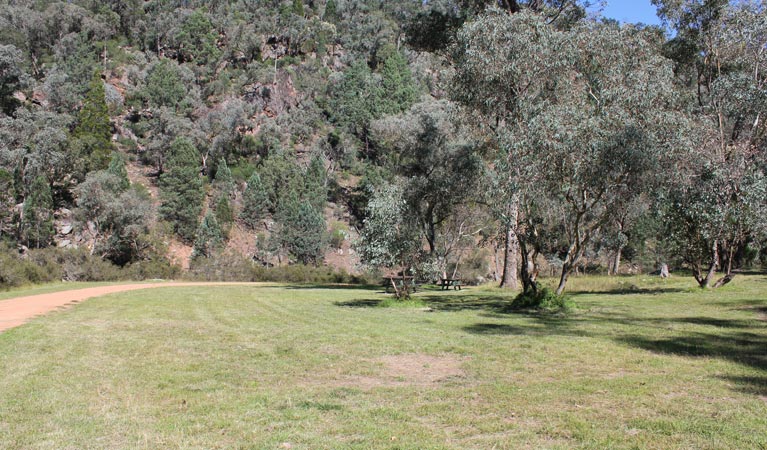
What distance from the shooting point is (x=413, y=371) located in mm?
7922

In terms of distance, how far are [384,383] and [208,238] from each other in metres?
47.1

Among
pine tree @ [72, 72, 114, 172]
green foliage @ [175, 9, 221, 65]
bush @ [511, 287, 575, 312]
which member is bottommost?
bush @ [511, 287, 575, 312]

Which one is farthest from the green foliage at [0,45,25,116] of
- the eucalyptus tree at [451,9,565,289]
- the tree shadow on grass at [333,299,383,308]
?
the eucalyptus tree at [451,9,565,289]

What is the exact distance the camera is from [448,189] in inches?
1160

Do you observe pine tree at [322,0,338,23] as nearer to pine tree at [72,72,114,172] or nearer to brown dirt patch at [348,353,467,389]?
pine tree at [72,72,114,172]

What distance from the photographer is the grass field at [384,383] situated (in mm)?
5035

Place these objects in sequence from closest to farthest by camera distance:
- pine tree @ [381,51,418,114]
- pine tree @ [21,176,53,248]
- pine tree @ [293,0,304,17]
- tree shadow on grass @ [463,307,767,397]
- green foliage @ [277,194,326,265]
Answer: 1. tree shadow on grass @ [463,307,767,397]
2. pine tree @ [21,176,53,248]
3. green foliage @ [277,194,326,265]
4. pine tree @ [381,51,418,114]
5. pine tree @ [293,0,304,17]

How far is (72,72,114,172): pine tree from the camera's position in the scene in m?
55.2

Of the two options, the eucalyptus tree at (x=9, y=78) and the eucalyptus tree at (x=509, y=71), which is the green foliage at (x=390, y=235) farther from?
the eucalyptus tree at (x=9, y=78)

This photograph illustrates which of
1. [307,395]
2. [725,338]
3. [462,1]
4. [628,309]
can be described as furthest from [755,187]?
[307,395]

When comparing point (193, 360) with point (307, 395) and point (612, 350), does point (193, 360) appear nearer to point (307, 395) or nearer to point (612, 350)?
point (307, 395)

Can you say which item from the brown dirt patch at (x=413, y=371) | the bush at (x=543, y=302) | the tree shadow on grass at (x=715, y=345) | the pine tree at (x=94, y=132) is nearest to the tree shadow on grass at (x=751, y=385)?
the tree shadow on grass at (x=715, y=345)

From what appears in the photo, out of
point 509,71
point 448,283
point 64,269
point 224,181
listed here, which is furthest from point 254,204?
point 509,71

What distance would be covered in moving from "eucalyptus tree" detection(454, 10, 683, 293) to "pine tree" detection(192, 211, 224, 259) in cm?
3564
